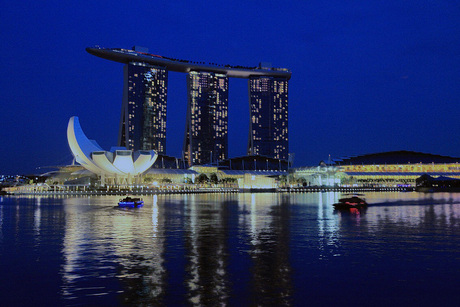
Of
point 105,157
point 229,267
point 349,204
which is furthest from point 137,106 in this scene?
point 229,267

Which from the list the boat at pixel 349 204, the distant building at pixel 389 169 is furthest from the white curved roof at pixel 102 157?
the distant building at pixel 389 169

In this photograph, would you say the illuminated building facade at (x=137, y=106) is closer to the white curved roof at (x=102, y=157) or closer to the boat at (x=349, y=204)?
the white curved roof at (x=102, y=157)

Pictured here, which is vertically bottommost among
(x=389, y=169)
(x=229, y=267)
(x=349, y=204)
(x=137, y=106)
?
(x=229, y=267)

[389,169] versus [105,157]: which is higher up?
[105,157]

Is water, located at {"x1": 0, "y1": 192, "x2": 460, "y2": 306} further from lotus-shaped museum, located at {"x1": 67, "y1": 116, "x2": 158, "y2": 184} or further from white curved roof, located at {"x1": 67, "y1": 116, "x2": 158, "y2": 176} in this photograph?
lotus-shaped museum, located at {"x1": 67, "y1": 116, "x2": 158, "y2": 184}

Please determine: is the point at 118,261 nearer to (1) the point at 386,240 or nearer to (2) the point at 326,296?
(2) the point at 326,296

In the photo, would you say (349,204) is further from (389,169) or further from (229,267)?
(389,169)

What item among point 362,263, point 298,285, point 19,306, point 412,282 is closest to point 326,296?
point 298,285

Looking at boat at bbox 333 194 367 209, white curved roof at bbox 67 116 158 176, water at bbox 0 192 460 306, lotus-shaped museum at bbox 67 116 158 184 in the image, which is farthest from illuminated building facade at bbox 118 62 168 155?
water at bbox 0 192 460 306
